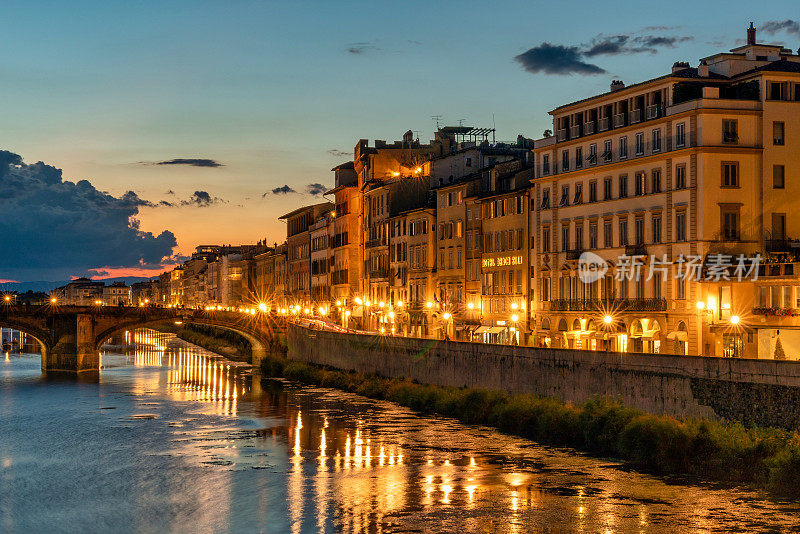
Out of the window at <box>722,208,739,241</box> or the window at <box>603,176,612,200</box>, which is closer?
the window at <box>722,208,739,241</box>

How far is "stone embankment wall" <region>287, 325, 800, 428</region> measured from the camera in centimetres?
3250

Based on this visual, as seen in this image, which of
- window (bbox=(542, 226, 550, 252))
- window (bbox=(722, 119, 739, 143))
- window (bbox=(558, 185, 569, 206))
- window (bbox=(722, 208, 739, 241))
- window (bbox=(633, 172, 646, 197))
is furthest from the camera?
window (bbox=(542, 226, 550, 252))

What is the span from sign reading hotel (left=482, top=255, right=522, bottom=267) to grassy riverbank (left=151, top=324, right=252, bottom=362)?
42451 mm

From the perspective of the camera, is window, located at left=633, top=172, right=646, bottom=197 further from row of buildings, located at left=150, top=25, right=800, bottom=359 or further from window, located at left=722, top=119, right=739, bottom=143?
window, located at left=722, top=119, right=739, bottom=143

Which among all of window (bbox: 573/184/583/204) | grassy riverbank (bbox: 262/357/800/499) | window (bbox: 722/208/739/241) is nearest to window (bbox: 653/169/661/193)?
window (bbox: 722/208/739/241)

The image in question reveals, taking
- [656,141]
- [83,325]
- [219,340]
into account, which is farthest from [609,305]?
[219,340]

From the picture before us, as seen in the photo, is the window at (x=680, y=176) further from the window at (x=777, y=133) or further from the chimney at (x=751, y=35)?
the chimney at (x=751, y=35)

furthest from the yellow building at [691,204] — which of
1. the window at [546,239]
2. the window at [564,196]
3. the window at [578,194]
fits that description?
the window at [546,239]

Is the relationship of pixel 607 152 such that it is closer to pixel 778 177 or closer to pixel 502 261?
pixel 778 177

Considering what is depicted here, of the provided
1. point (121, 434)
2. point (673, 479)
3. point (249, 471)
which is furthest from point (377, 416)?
point (673, 479)

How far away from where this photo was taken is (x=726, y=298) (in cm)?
4994

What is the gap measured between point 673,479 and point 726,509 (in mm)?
4053

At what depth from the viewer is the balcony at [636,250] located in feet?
178

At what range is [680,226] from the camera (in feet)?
171
